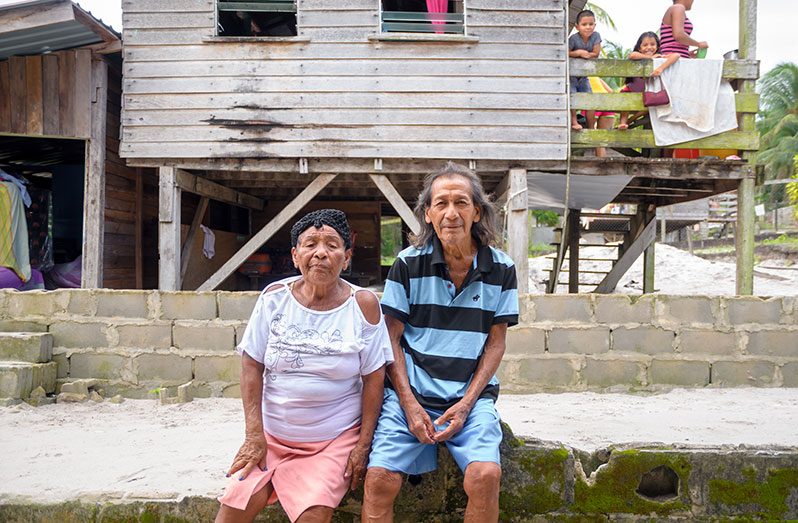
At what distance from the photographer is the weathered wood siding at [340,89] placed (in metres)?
7.61

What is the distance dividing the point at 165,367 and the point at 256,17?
680 cm

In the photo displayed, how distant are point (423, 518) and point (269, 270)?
8.77m

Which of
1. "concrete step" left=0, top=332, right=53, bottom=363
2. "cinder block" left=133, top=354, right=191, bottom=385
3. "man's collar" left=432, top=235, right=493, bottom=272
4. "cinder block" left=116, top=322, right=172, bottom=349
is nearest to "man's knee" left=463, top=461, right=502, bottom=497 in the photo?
"man's collar" left=432, top=235, right=493, bottom=272

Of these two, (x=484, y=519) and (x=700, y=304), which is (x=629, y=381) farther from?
(x=484, y=519)

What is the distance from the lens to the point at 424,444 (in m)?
2.30

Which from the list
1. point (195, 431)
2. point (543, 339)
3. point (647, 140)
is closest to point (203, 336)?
point (195, 431)

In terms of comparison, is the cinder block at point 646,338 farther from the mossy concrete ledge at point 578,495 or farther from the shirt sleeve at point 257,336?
the shirt sleeve at point 257,336

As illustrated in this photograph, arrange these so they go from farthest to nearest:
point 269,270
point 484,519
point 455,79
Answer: point 269,270 → point 455,79 → point 484,519

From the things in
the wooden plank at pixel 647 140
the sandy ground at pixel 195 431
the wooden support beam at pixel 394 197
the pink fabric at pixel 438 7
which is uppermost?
the pink fabric at pixel 438 7

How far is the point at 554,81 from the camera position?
301 inches

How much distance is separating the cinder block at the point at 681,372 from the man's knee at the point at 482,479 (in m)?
3.76

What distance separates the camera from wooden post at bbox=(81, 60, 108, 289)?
7.53 metres

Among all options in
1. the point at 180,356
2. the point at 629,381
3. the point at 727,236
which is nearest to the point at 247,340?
the point at 180,356

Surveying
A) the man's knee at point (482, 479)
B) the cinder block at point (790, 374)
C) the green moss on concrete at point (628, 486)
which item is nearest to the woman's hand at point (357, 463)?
the man's knee at point (482, 479)
